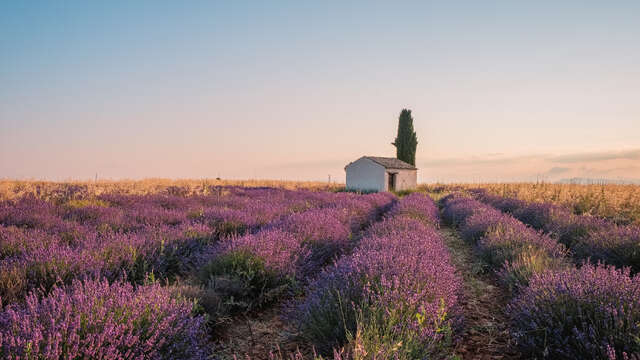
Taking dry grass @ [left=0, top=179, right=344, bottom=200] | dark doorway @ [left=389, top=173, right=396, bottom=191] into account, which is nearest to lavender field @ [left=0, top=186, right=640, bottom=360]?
dry grass @ [left=0, top=179, right=344, bottom=200]

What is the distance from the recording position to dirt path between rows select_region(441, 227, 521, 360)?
10.5 feet

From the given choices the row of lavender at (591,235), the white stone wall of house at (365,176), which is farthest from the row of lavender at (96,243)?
the white stone wall of house at (365,176)

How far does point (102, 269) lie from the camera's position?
4152mm

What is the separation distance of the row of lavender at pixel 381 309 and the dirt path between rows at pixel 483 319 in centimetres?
38

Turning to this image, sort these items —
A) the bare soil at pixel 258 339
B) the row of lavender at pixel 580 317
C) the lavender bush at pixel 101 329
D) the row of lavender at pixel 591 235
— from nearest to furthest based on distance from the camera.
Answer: the lavender bush at pixel 101 329, the row of lavender at pixel 580 317, the bare soil at pixel 258 339, the row of lavender at pixel 591 235

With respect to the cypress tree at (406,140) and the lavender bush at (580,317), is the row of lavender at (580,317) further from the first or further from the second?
the cypress tree at (406,140)

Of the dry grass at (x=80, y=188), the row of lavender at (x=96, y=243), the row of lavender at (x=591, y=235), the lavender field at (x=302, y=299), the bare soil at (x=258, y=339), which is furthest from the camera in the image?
the dry grass at (x=80, y=188)

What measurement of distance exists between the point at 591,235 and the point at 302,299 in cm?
553

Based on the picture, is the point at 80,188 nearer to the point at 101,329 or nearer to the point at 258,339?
the point at 258,339

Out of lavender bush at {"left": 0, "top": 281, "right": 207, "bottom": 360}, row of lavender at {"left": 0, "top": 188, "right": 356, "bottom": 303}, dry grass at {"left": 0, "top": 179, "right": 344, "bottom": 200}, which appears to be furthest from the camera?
dry grass at {"left": 0, "top": 179, "right": 344, "bottom": 200}

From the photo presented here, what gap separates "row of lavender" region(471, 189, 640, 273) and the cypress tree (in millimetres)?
31643

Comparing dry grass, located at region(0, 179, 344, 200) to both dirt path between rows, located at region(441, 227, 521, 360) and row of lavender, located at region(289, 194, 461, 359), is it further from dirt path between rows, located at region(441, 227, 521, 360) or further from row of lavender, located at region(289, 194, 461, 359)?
dirt path between rows, located at region(441, 227, 521, 360)

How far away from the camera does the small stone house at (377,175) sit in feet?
105

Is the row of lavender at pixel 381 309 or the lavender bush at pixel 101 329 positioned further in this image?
the row of lavender at pixel 381 309
